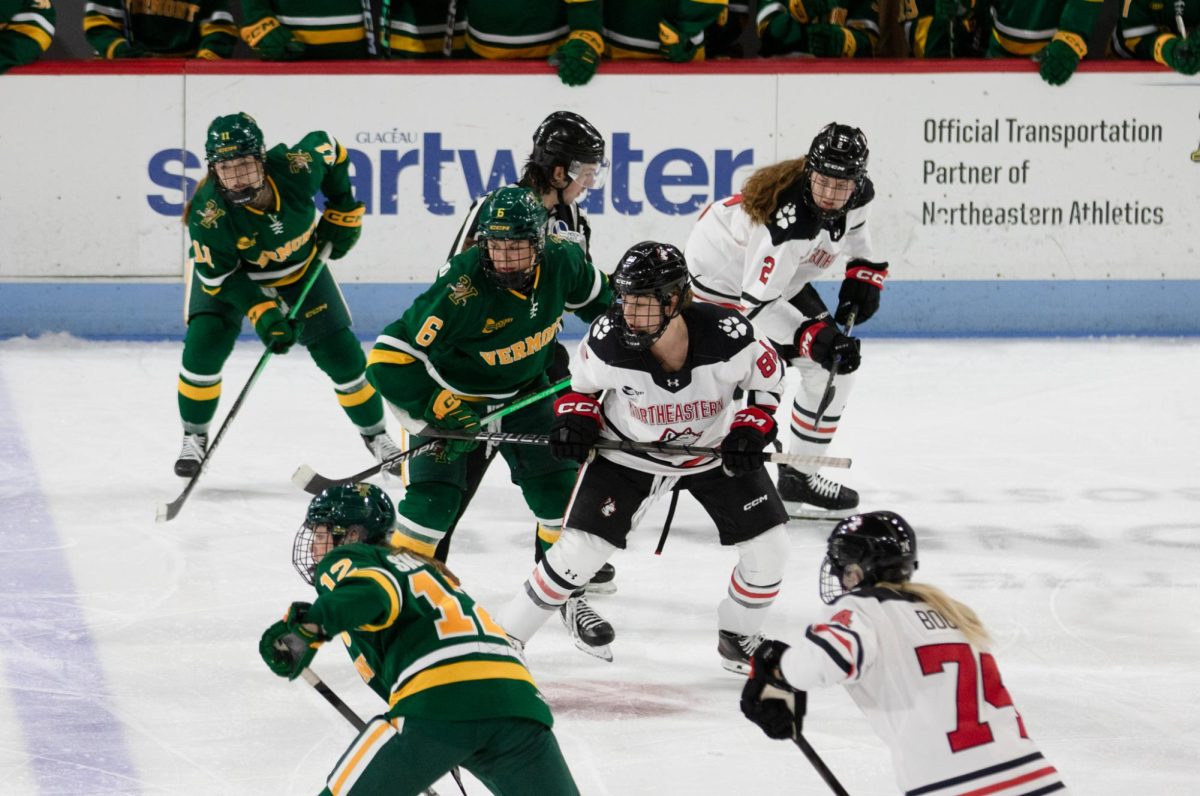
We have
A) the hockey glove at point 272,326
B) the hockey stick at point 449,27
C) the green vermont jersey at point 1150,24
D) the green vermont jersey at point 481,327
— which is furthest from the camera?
the hockey stick at point 449,27

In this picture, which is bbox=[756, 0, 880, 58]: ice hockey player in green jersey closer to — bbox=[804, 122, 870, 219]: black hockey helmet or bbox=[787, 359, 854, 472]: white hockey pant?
bbox=[787, 359, 854, 472]: white hockey pant

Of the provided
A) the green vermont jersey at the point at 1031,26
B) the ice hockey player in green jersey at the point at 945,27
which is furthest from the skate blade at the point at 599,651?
the ice hockey player in green jersey at the point at 945,27

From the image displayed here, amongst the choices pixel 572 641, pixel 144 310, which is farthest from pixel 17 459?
pixel 572 641

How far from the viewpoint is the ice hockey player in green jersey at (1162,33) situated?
7430 millimetres

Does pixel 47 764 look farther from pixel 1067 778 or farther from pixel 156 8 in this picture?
pixel 156 8

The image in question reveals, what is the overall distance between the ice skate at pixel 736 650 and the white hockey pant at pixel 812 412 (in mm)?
1339

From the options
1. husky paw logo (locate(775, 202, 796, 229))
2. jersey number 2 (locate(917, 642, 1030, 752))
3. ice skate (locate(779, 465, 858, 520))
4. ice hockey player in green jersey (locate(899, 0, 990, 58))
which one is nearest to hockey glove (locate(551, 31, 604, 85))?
ice hockey player in green jersey (locate(899, 0, 990, 58))

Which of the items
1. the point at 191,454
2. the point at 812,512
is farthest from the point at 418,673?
the point at 191,454

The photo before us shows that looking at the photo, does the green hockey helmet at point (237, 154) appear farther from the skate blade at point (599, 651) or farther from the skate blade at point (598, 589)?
the skate blade at point (599, 651)

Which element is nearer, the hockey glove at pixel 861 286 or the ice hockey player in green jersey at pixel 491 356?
the ice hockey player in green jersey at pixel 491 356

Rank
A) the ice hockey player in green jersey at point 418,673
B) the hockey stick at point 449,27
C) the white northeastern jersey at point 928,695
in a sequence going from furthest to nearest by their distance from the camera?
the hockey stick at point 449,27 → the ice hockey player in green jersey at point 418,673 → the white northeastern jersey at point 928,695

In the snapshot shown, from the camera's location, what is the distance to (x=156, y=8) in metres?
7.94

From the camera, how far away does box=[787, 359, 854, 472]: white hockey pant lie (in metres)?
5.27

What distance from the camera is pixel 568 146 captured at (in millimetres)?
4414
